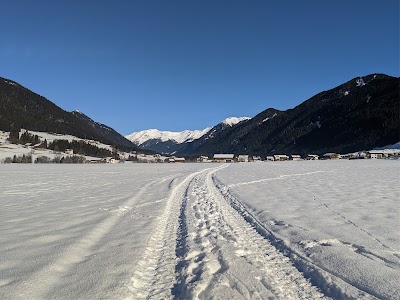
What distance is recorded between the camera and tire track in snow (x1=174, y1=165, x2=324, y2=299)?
4.96 metres

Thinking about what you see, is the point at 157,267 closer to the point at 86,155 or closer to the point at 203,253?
the point at 203,253

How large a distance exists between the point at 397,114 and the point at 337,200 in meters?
213

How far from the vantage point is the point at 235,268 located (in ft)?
19.4

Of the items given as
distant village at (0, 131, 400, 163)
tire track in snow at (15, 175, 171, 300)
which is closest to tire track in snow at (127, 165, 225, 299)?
tire track in snow at (15, 175, 171, 300)

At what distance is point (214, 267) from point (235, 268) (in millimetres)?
389

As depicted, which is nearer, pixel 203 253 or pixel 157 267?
pixel 157 267

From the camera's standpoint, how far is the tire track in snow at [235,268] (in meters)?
4.96

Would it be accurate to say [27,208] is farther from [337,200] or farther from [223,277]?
[337,200]

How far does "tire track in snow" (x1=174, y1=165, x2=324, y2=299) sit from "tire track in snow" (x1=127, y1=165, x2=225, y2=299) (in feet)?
0.67

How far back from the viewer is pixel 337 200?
13.8 meters

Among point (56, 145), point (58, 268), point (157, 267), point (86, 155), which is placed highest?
point (56, 145)

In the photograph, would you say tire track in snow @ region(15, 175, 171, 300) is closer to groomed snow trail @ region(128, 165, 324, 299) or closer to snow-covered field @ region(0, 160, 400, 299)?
snow-covered field @ region(0, 160, 400, 299)

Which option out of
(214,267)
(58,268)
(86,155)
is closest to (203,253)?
(214,267)

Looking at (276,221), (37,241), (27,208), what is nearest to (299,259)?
(276,221)
